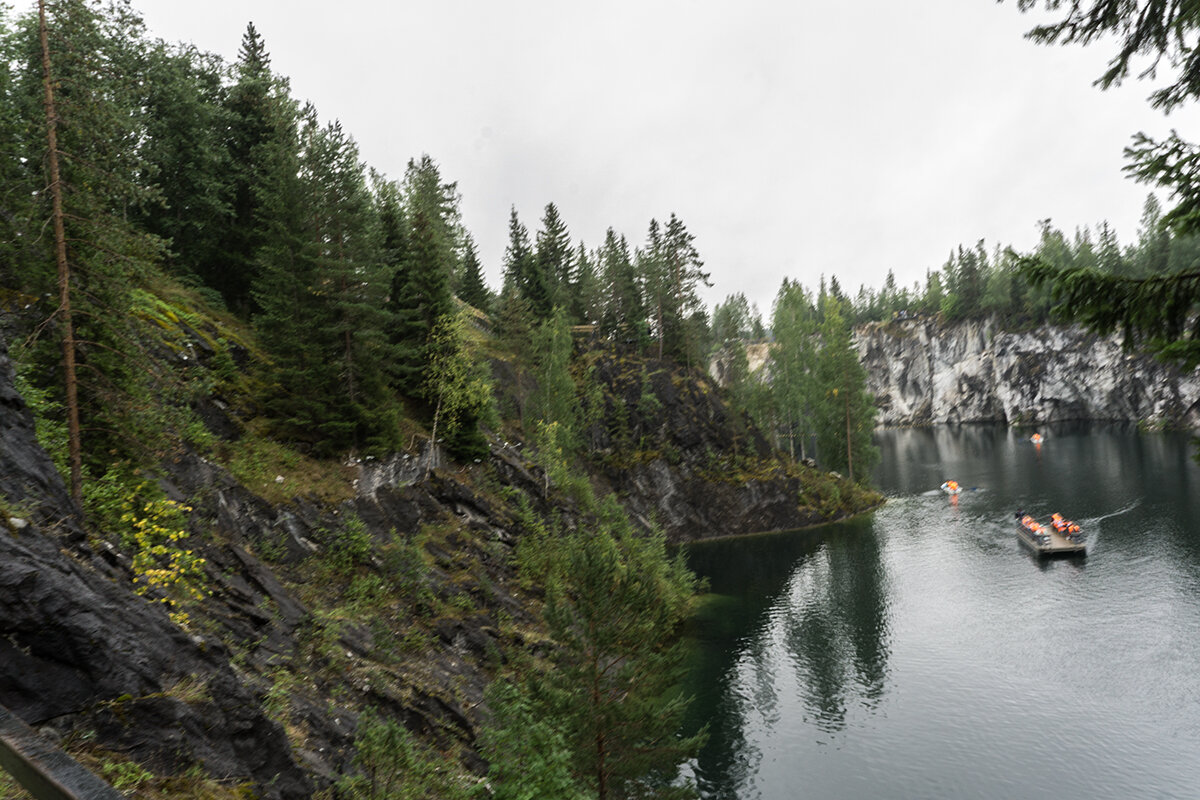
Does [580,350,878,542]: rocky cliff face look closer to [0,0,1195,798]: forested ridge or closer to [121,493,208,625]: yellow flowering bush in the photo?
[0,0,1195,798]: forested ridge

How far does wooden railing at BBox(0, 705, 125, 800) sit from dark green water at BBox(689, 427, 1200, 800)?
27.0 m

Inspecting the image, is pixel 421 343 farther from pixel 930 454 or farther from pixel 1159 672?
pixel 930 454

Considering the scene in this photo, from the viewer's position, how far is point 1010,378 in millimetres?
136125

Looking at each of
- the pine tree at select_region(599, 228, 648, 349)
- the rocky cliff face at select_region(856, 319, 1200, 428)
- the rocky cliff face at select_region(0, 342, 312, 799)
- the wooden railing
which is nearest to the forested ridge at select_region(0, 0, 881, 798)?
the rocky cliff face at select_region(0, 342, 312, 799)

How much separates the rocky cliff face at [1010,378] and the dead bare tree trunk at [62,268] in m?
135

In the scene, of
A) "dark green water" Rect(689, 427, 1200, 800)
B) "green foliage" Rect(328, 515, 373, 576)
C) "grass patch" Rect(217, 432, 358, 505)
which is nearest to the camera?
"grass patch" Rect(217, 432, 358, 505)

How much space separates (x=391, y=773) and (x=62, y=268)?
12.8m

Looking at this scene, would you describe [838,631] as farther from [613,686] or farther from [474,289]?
[474,289]

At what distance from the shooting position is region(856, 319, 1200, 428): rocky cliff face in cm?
11438

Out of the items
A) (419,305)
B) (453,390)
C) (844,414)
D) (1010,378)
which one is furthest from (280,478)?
(1010,378)

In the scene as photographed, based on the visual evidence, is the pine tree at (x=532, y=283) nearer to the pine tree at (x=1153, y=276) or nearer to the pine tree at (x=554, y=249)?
the pine tree at (x=554, y=249)

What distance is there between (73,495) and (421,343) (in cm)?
2338

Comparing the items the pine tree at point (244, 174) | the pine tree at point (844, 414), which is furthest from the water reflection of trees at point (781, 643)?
the pine tree at point (244, 174)

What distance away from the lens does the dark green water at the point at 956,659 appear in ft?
81.0
